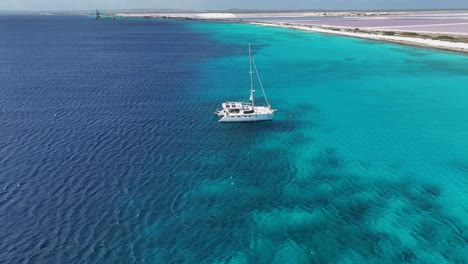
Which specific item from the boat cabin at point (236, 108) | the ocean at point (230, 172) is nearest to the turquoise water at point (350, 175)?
the ocean at point (230, 172)

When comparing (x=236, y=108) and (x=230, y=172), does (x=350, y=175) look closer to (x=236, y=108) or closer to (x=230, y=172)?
(x=230, y=172)

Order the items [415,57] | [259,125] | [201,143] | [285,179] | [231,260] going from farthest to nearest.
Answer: [415,57] < [259,125] < [201,143] < [285,179] < [231,260]

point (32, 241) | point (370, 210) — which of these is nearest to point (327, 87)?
point (370, 210)

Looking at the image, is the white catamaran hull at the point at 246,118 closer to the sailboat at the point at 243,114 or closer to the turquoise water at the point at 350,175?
the sailboat at the point at 243,114

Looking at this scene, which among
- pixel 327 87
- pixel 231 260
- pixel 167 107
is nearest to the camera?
pixel 231 260

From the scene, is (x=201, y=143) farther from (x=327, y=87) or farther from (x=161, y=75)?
(x=161, y=75)

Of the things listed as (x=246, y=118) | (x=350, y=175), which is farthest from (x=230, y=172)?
(x=246, y=118)

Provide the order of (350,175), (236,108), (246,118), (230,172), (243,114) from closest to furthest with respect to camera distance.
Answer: (350,175) → (230,172) → (243,114) → (246,118) → (236,108)

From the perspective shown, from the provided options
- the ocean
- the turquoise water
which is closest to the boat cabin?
the turquoise water

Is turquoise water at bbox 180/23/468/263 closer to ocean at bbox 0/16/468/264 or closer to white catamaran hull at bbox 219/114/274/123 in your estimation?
ocean at bbox 0/16/468/264
